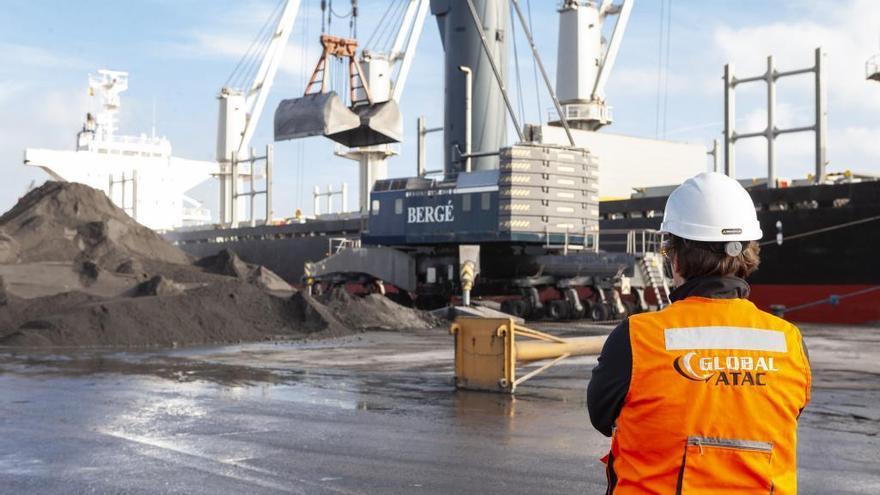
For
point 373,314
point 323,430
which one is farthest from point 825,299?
point 323,430

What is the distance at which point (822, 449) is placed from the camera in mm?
7875

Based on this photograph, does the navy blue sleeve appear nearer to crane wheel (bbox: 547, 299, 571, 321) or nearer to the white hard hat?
the white hard hat

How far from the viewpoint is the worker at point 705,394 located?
2.34 m

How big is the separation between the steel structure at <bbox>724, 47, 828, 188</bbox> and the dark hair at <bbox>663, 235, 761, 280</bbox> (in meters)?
28.9

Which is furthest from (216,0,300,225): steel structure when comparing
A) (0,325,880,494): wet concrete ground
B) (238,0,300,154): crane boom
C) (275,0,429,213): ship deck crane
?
(0,325,880,494): wet concrete ground

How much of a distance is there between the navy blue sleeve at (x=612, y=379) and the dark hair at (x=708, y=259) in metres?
0.25

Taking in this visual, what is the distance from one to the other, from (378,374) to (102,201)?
2218 cm

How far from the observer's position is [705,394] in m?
2.35

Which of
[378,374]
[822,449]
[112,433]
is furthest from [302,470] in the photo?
[378,374]

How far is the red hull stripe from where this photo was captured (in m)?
25.3

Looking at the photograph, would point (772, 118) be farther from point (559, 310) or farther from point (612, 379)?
point (612, 379)

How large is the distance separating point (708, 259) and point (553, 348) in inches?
384

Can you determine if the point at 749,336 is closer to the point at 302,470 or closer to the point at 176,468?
the point at 302,470

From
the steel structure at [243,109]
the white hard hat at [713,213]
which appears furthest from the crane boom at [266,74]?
the white hard hat at [713,213]
